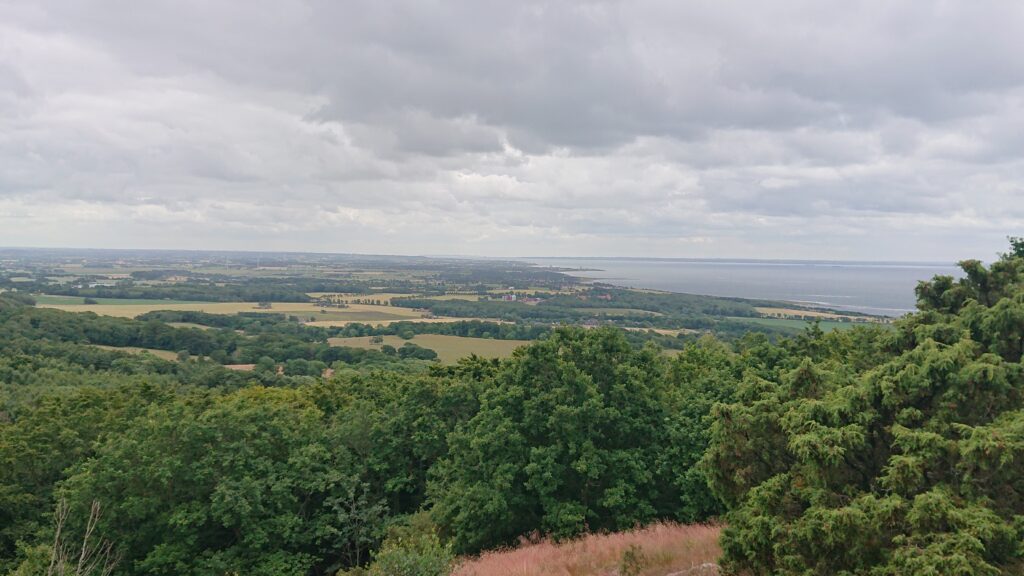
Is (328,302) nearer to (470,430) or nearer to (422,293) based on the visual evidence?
(422,293)

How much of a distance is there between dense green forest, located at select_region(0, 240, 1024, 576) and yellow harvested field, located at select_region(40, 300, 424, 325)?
97.3m

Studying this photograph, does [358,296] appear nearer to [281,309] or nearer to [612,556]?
[281,309]

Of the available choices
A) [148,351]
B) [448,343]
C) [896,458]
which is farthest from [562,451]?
[148,351]

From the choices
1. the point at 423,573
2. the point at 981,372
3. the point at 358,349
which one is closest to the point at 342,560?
the point at 423,573

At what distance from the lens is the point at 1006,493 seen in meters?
9.67

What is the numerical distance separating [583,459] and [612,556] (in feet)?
14.4

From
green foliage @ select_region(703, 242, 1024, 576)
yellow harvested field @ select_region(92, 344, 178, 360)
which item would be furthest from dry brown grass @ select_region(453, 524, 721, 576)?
yellow harvested field @ select_region(92, 344, 178, 360)

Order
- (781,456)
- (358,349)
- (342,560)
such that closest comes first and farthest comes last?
(781,456), (342,560), (358,349)

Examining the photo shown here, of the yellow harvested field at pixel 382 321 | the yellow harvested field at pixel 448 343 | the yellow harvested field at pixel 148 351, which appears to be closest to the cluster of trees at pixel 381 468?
the yellow harvested field at pixel 448 343

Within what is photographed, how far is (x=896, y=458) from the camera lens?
32.7 ft

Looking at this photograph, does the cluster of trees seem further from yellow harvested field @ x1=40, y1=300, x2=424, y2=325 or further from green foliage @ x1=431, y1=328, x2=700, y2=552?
yellow harvested field @ x1=40, y1=300, x2=424, y2=325

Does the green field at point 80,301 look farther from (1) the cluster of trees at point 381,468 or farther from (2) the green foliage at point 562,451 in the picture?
(2) the green foliage at point 562,451

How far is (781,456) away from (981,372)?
408 cm

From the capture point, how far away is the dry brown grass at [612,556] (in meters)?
13.3
